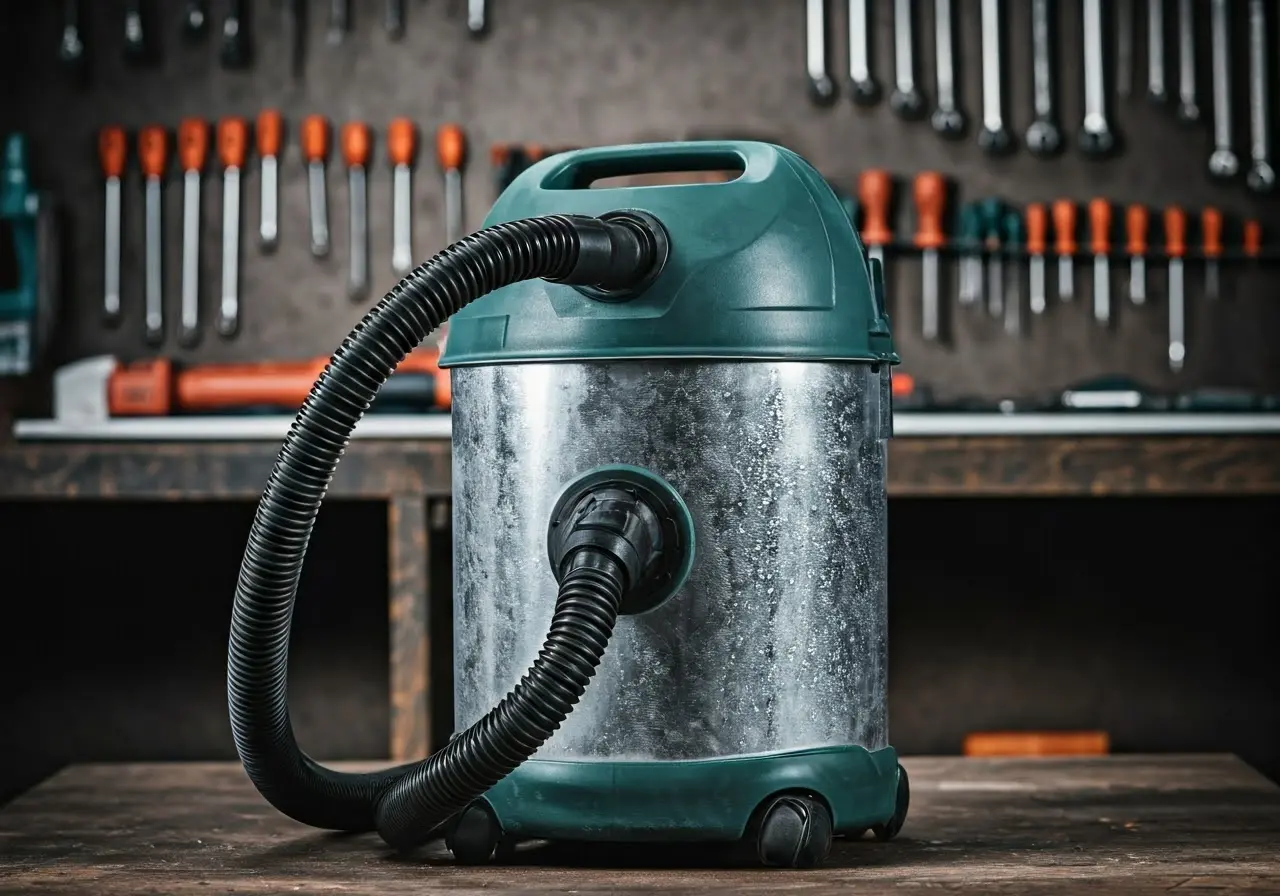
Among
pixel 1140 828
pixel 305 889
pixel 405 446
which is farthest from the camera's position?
pixel 405 446

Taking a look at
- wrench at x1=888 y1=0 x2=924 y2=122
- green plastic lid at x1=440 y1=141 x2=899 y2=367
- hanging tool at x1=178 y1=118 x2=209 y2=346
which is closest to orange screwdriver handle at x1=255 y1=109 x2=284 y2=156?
hanging tool at x1=178 y1=118 x2=209 y2=346

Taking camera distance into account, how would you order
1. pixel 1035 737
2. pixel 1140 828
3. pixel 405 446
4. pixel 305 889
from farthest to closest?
pixel 1035 737 < pixel 405 446 < pixel 1140 828 < pixel 305 889

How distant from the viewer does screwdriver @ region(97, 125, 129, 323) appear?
283cm

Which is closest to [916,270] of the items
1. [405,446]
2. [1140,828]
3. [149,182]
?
[405,446]

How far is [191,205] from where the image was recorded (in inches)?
111

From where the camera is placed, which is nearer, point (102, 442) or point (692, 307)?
point (692, 307)

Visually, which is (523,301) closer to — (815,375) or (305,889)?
(815,375)

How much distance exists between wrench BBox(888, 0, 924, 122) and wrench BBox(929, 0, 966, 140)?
5 cm

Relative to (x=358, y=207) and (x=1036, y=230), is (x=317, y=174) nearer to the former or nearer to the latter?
(x=358, y=207)

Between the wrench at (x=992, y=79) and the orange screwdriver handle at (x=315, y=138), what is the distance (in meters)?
1.29

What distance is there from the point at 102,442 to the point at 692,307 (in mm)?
1644

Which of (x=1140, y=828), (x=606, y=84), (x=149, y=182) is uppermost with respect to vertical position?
(x=606, y=84)

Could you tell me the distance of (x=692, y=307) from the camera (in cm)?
71

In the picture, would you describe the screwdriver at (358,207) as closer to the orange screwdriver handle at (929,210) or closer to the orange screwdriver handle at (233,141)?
the orange screwdriver handle at (233,141)
